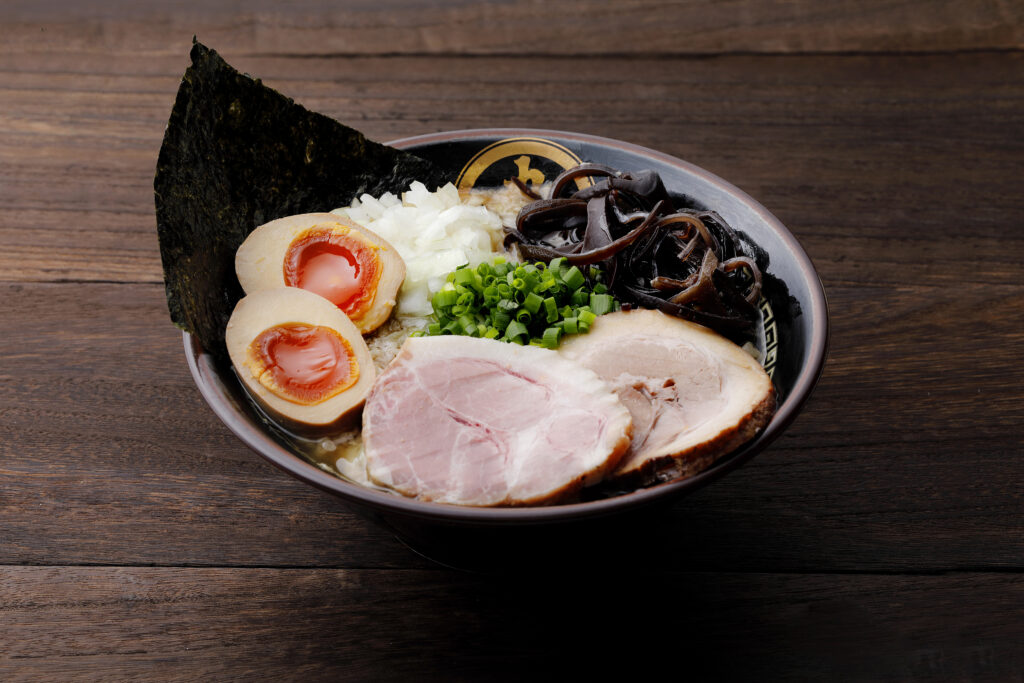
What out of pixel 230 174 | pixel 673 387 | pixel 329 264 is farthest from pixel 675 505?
pixel 230 174

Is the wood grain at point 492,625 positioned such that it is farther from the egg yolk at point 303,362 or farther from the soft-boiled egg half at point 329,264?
the soft-boiled egg half at point 329,264

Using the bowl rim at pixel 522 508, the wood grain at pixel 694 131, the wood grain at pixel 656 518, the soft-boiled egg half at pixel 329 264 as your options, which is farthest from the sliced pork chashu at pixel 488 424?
the wood grain at pixel 694 131

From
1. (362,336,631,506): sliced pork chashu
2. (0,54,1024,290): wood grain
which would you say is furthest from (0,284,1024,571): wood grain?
(362,336,631,506): sliced pork chashu

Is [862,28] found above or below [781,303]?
above

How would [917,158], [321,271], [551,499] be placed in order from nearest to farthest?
[551,499] < [321,271] < [917,158]

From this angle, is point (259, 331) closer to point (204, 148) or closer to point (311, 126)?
point (204, 148)

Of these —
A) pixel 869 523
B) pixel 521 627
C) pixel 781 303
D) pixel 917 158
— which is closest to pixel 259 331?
pixel 521 627
